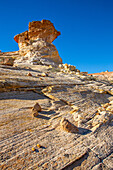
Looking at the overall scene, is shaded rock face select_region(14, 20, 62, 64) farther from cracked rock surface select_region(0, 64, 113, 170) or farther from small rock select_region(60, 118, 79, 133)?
small rock select_region(60, 118, 79, 133)

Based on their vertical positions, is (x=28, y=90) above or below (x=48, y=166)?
above

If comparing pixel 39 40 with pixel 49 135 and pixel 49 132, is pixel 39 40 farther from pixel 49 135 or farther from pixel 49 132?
pixel 49 135

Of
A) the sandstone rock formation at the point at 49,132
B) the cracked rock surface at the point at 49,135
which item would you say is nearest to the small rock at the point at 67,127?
the sandstone rock formation at the point at 49,132

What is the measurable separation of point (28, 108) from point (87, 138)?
280 cm

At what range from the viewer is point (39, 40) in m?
26.1

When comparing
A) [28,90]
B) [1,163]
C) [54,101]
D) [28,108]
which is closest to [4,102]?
[28,108]

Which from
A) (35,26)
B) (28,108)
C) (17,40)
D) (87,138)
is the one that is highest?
(35,26)

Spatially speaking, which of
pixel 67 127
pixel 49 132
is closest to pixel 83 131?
pixel 67 127

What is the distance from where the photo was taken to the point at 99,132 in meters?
4.90

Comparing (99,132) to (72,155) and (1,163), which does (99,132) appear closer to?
(72,155)

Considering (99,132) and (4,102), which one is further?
(4,102)

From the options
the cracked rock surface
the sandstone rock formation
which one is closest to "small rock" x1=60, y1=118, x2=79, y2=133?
the sandstone rock formation

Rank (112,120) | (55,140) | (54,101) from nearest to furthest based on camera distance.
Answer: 1. (55,140)
2. (112,120)
3. (54,101)

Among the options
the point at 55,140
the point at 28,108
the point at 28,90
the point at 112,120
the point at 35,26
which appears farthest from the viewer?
the point at 35,26
